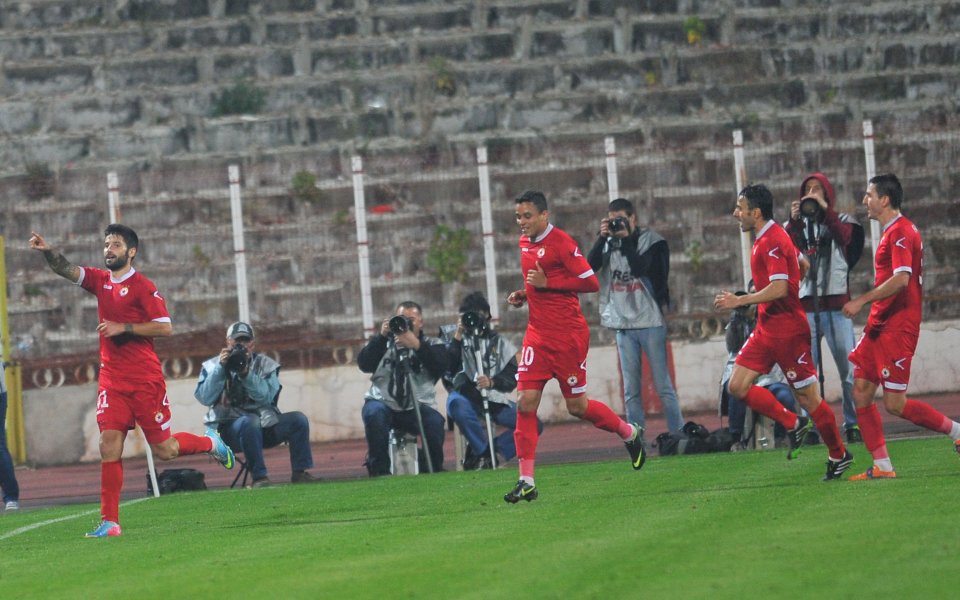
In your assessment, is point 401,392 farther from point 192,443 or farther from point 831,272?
point 831,272

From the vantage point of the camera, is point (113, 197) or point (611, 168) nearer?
point (611, 168)

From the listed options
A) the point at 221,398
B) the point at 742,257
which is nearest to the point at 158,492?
the point at 221,398

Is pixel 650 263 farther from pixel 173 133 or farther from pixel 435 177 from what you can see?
pixel 173 133

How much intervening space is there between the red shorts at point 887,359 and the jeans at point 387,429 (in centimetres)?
526

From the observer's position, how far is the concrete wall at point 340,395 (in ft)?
65.1

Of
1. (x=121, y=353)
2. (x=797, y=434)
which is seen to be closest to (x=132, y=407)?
(x=121, y=353)

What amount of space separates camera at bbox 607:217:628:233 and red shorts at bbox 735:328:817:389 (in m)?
3.69

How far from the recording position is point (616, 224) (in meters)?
15.3

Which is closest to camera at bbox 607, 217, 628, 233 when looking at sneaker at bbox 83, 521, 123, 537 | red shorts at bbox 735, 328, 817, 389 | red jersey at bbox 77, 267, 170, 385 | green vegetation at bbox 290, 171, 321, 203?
red shorts at bbox 735, 328, 817, 389

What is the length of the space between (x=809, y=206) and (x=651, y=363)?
233cm

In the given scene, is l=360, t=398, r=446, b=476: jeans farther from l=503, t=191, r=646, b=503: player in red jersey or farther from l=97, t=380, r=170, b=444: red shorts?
l=97, t=380, r=170, b=444: red shorts

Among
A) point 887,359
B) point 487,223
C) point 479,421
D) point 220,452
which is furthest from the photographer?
point 487,223

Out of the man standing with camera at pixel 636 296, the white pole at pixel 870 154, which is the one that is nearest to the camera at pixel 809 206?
the man standing with camera at pixel 636 296

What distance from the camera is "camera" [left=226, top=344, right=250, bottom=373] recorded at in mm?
15266
